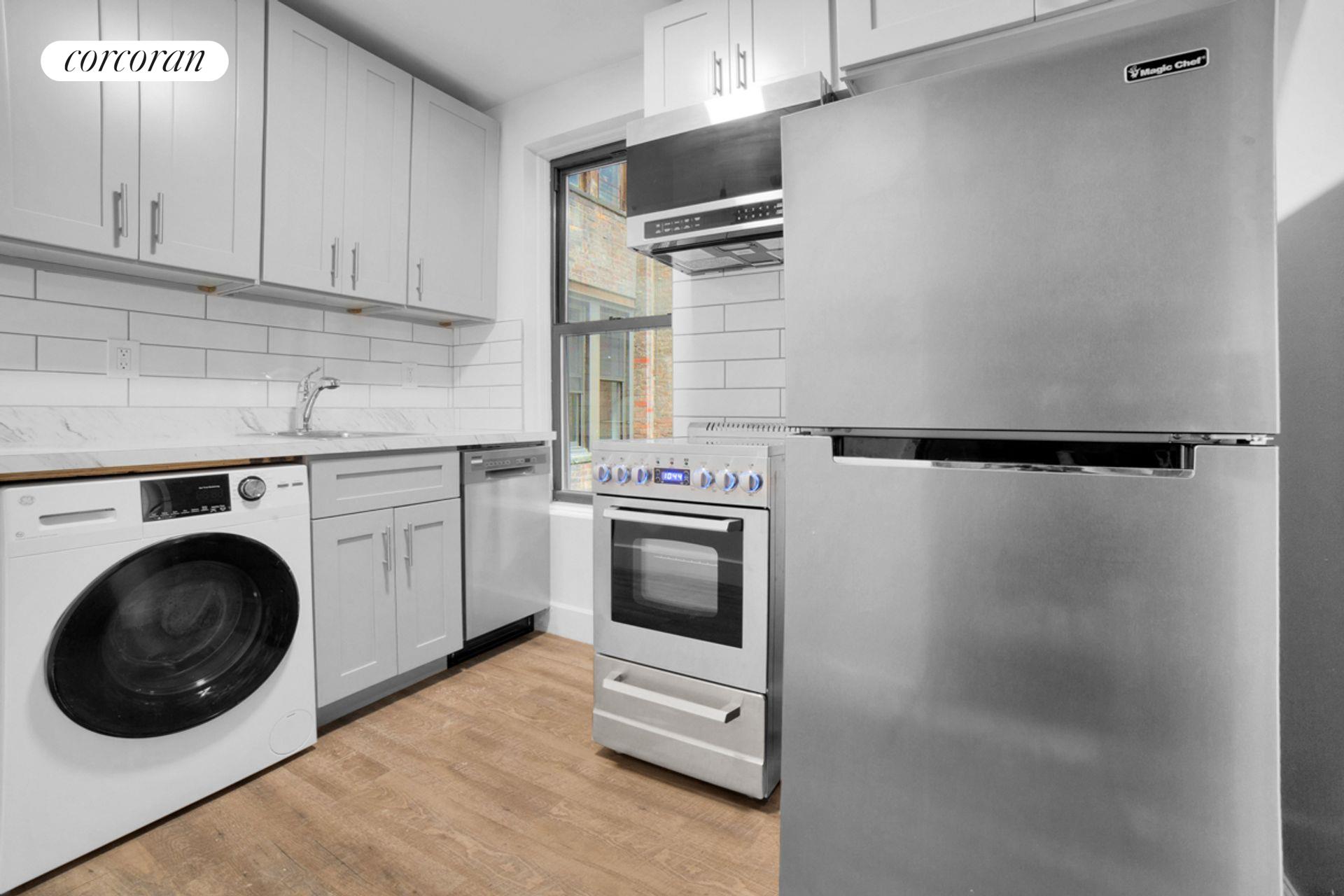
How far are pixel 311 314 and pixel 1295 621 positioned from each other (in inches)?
133

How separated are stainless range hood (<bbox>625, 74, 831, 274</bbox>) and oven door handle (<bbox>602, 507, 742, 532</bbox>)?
2.91 ft

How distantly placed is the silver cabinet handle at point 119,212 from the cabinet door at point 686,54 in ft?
5.65

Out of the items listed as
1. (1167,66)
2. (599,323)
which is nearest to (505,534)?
(599,323)

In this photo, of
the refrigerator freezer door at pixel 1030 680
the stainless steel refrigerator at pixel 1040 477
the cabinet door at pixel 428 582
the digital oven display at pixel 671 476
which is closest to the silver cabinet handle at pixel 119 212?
the cabinet door at pixel 428 582

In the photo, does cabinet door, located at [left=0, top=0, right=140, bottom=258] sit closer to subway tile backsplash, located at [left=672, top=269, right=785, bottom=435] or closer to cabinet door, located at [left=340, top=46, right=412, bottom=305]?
cabinet door, located at [left=340, top=46, right=412, bottom=305]

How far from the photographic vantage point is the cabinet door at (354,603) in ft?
6.50

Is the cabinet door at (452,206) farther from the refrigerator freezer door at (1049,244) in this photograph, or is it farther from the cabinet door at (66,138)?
the refrigerator freezer door at (1049,244)

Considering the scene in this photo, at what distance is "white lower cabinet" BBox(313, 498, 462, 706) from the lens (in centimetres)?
200

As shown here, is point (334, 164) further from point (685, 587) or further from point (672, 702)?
point (672, 702)

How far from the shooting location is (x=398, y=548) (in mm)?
2232

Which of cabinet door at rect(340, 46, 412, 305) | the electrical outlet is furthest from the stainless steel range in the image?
the electrical outlet

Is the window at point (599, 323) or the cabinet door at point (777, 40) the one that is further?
the window at point (599, 323)

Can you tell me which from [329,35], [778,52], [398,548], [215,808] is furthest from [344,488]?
[778,52]

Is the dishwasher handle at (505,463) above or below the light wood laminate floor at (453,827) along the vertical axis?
above
